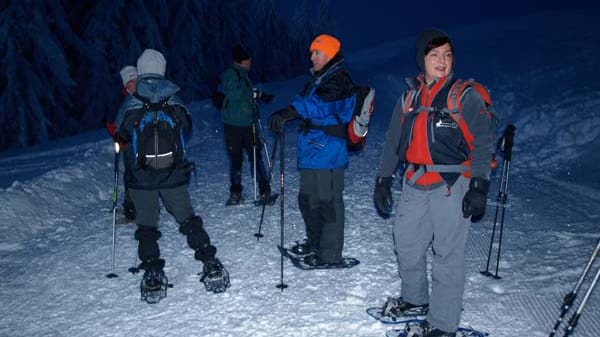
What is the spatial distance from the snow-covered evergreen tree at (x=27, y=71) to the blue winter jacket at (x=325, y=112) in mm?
15058

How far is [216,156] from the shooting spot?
12164 millimetres

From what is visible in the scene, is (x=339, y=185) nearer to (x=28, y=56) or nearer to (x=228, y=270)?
(x=228, y=270)

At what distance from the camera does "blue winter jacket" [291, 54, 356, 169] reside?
455cm

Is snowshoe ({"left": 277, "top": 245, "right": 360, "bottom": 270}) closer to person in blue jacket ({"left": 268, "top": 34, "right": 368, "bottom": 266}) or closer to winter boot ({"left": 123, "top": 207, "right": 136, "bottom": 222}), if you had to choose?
person in blue jacket ({"left": 268, "top": 34, "right": 368, "bottom": 266})

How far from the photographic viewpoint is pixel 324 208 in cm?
A: 502

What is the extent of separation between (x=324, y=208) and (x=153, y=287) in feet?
6.50

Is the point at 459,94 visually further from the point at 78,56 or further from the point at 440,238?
the point at 78,56


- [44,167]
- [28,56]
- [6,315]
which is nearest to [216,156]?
[44,167]

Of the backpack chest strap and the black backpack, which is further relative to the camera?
the black backpack

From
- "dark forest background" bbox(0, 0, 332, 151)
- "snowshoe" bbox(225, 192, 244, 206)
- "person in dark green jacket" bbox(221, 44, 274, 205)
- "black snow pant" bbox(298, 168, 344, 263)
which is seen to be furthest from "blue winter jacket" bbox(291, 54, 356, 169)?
"dark forest background" bbox(0, 0, 332, 151)

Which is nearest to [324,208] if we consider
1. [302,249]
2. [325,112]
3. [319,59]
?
[302,249]

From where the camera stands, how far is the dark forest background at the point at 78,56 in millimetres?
16031

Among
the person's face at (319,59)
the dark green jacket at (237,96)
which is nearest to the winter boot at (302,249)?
the person's face at (319,59)

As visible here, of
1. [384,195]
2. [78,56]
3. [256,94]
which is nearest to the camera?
[384,195]
